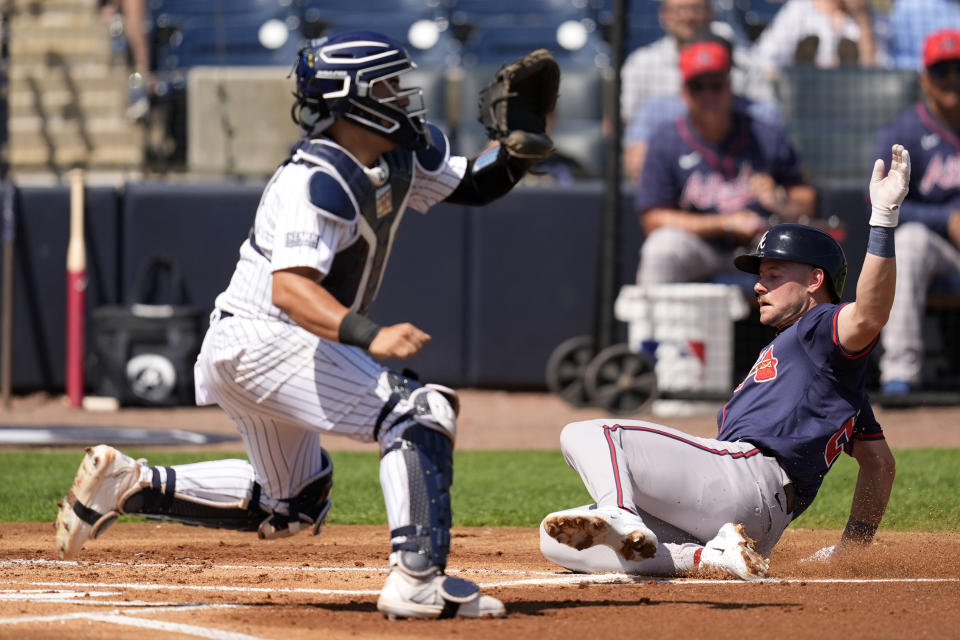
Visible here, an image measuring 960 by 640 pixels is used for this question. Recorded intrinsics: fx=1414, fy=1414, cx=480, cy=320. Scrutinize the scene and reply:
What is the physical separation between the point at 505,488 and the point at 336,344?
305 cm

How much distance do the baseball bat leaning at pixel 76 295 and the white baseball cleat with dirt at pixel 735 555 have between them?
21.0 feet

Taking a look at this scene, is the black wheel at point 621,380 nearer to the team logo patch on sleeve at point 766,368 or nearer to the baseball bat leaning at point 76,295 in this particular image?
the baseball bat leaning at point 76,295

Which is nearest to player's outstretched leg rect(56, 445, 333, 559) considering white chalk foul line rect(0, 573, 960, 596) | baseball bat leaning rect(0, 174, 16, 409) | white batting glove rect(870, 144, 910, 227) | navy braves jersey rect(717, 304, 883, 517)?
white chalk foul line rect(0, 573, 960, 596)

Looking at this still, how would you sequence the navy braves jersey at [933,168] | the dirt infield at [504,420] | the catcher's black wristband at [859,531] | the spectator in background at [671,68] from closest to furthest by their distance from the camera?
1. the catcher's black wristband at [859,531]
2. the dirt infield at [504,420]
3. the navy braves jersey at [933,168]
4. the spectator in background at [671,68]

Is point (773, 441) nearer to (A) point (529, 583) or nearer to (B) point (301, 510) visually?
(A) point (529, 583)

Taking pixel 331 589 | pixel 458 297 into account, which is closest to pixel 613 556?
pixel 331 589

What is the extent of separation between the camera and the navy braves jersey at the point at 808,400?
3.91 metres

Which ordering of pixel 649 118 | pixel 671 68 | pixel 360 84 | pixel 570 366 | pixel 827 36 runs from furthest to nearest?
pixel 827 36
pixel 671 68
pixel 649 118
pixel 570 366
pixel 360 84

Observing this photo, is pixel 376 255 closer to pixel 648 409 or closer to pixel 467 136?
pixel 648 409

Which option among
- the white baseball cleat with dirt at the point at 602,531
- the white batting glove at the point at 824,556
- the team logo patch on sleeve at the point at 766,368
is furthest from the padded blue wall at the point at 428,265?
the white baseball cleat with dirt at the point at 602,531

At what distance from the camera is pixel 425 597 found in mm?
3281

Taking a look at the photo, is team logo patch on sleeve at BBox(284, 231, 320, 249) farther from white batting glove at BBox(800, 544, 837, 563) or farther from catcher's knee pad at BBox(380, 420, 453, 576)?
white batting glove at BBox(800, 544, 837, 563)

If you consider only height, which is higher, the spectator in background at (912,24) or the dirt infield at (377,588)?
the spectator in background at (912,24)

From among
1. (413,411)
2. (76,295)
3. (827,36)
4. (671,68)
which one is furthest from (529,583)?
(827,36)
